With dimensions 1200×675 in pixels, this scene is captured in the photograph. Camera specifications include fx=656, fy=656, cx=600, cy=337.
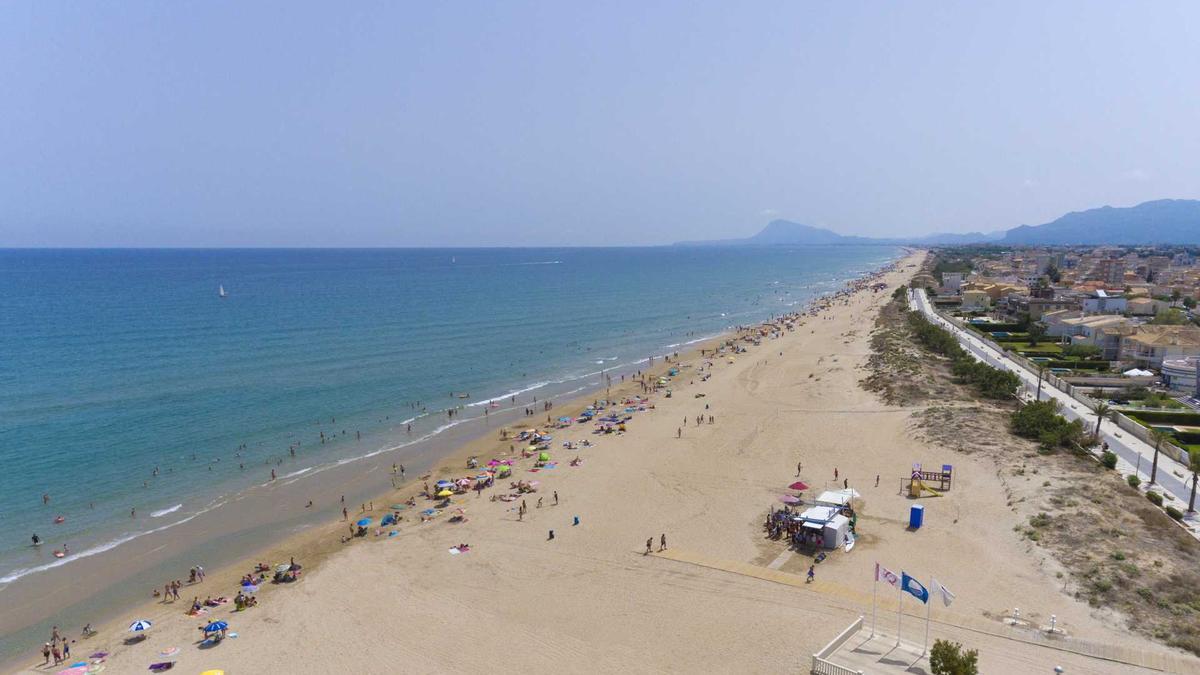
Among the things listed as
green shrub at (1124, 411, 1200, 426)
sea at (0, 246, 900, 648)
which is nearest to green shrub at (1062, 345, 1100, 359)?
green shrub at (1124, 411, 1200, 426)

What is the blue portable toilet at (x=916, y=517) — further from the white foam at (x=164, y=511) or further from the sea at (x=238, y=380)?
the white foam at (x=164, y=511)

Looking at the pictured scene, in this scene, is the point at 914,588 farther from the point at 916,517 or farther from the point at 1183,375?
the point at 1183,375

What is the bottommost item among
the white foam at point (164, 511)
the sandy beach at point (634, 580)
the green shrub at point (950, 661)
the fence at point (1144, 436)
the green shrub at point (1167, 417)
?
the white foam at point (164, 511)

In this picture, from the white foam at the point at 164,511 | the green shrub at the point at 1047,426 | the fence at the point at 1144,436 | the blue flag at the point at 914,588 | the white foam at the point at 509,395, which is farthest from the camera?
the white foam at the point at 509,395

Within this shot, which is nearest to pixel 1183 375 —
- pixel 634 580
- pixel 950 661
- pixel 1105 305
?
pixel 1105 305

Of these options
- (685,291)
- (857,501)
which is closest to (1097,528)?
(857,501)

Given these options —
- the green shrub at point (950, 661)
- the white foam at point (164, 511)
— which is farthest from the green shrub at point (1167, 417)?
the white foam at point (164, 511)
